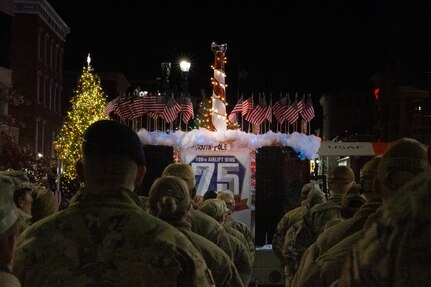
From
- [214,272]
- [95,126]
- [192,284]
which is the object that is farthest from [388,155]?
[214,272]

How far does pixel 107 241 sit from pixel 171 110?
21467 millimetres

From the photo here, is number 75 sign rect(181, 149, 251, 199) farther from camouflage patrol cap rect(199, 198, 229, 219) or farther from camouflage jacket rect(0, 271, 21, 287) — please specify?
camouflage jacket rect(0, 271, 21, 287)

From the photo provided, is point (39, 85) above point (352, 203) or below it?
above

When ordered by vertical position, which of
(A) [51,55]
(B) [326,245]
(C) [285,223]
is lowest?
(C) [285,223]

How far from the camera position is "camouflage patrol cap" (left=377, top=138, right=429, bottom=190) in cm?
314

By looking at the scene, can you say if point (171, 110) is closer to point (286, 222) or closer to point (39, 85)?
point (286, 222)

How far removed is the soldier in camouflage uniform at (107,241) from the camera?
9.32 feet

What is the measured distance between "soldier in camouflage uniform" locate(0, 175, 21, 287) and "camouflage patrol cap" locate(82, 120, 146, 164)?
50 cm

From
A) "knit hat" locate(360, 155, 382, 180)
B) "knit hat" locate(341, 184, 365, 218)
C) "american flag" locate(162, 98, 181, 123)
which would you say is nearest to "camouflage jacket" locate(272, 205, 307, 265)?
"knit hat" locate(341, 184, 365, 218)

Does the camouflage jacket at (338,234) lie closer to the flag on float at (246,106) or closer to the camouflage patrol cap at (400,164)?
the camouflage patrol cap at (400,164)

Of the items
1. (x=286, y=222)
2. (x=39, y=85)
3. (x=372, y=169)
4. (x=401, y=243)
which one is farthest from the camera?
(x=39, y=85)

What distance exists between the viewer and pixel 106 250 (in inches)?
112

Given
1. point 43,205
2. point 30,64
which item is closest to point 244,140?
point 43,205

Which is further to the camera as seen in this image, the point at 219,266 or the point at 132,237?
the point at 219,266
